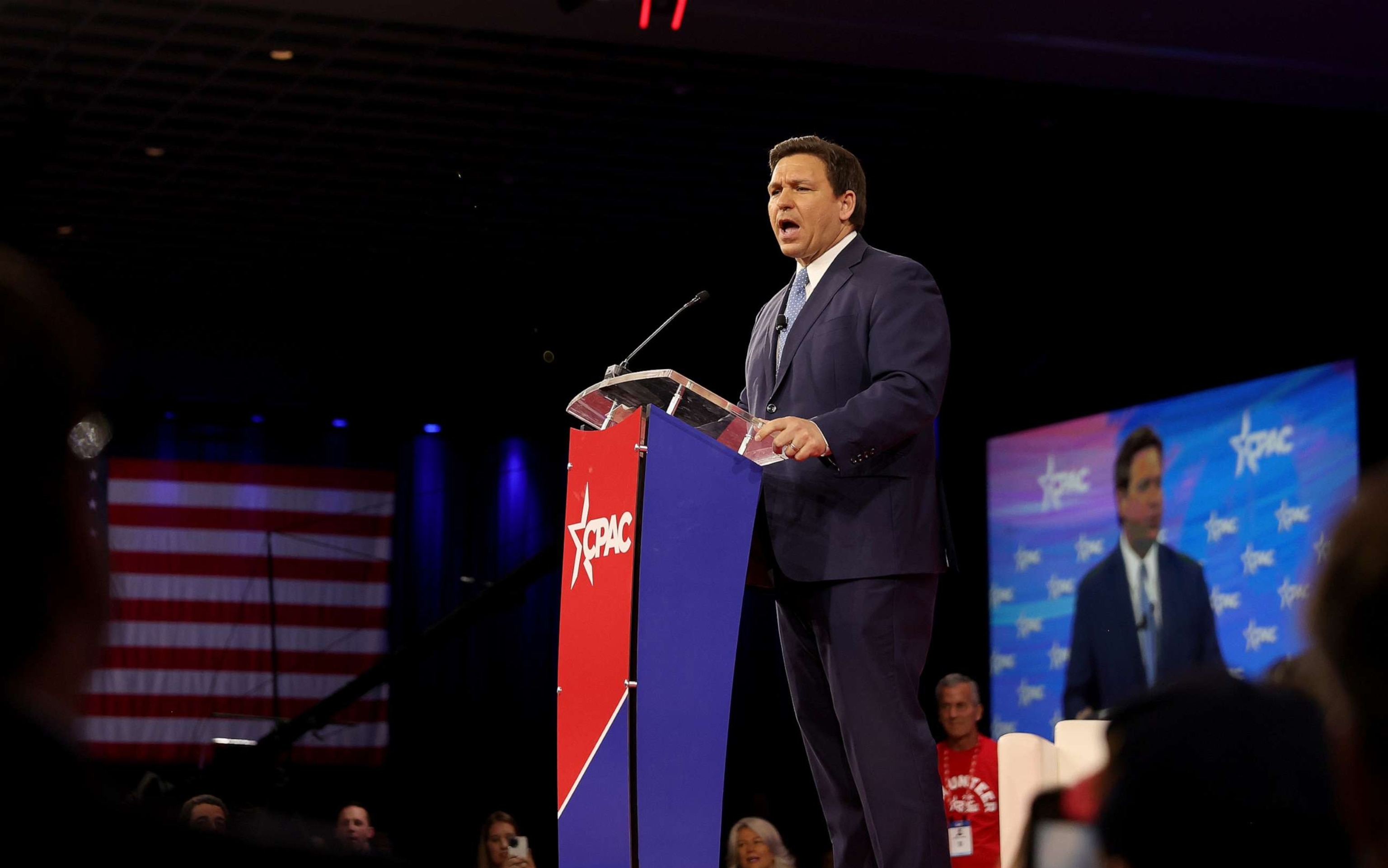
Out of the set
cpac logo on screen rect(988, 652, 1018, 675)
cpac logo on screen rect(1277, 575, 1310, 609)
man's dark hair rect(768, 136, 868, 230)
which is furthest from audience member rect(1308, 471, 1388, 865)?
cpac logo on screen rect(988, 652, 1018, 675)

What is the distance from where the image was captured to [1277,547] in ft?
18.5

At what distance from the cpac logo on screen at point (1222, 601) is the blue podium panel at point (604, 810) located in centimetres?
418

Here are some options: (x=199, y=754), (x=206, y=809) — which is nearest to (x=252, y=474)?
(x=199, y=754)

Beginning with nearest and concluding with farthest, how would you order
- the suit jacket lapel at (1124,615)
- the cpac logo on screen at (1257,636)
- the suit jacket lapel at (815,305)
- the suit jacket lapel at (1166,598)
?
the suit jacket lapel at (815,305)
the cpac logo on screen at (1257,636)
the suit jacket lapel at (1166,598)
the suit jacket lapel at (1124,615)

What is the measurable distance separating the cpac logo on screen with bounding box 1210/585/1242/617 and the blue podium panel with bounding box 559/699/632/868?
4.18 metres

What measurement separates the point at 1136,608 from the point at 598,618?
14.9 ft

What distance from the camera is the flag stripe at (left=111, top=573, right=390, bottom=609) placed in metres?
10.0

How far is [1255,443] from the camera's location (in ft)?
19.2

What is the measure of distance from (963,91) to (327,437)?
602 cm

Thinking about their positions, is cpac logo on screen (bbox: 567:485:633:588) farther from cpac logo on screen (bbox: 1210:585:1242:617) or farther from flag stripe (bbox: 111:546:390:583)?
flag stripe (bbox: 111:546:390:583)

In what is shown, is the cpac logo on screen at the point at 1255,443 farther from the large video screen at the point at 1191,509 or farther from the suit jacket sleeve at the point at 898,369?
the suit jacket sleeve at the point at 898,369

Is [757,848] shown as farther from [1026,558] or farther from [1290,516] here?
[1290,516]

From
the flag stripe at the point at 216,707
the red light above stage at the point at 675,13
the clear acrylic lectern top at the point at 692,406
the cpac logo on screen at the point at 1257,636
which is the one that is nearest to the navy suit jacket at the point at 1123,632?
the cpac logo on screen at the point at 1257,636

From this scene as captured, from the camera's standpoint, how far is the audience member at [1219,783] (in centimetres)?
60
